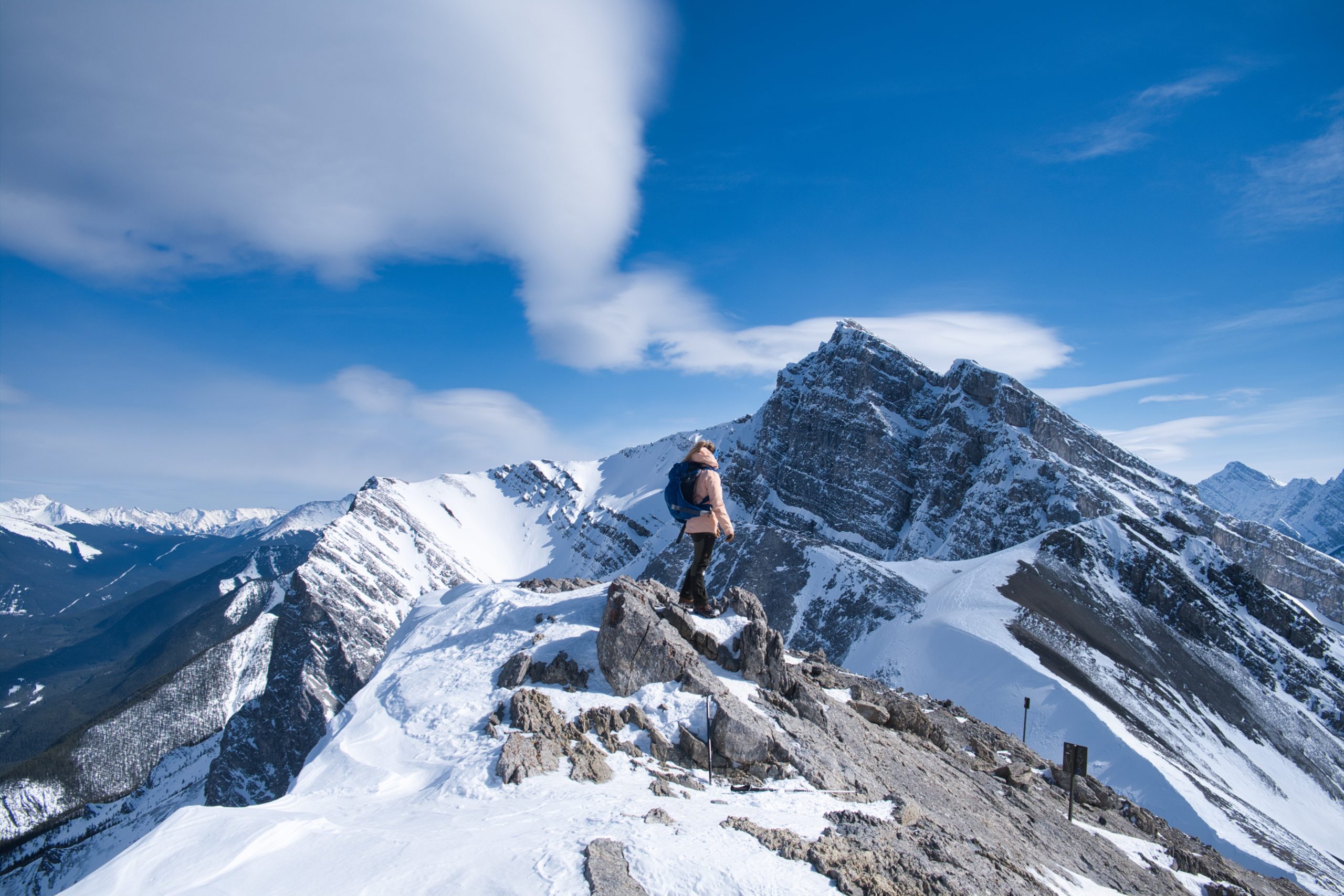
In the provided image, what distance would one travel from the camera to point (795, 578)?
85812mm

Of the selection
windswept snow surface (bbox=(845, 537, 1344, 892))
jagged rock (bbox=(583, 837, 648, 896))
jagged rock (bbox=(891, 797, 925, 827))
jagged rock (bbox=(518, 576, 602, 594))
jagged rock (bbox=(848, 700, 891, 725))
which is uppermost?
jagged rock (bbox=(518, 576, 602, 594))

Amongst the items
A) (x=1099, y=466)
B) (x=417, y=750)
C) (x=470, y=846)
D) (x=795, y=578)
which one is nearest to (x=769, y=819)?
(x=470, y=846)

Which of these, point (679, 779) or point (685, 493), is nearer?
point (679, 779)

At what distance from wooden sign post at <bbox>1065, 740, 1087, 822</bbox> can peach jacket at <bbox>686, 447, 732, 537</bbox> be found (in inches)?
520

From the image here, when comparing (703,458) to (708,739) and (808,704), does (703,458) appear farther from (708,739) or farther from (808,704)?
(808,704)

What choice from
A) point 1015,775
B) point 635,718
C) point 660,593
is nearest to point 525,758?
point 635,718

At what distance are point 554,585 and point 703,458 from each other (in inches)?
463

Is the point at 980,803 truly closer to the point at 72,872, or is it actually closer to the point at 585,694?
the point at 585,694

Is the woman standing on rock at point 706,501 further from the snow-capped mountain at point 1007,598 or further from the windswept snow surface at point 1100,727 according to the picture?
the windswept snow surface at point 1100,727

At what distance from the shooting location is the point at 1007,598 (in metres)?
68.1

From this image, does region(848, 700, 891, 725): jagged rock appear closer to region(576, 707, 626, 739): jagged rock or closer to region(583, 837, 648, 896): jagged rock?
region(576, 707, 626, 739): jagged rock

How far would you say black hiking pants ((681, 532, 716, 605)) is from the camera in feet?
46.9

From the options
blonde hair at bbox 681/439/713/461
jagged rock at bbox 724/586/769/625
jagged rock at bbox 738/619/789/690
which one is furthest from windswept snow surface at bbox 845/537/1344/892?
blonde hair at bbox 681/439/713/461

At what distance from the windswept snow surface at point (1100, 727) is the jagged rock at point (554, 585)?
43.9 metres
